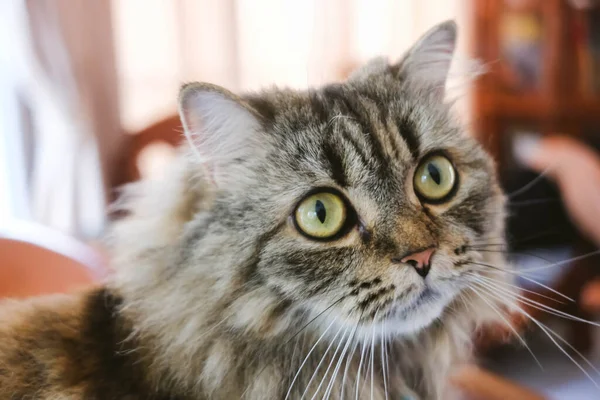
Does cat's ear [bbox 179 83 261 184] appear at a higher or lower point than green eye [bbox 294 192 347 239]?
higher

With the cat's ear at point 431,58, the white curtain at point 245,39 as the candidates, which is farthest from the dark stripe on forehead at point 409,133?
the white curtain at point 245,39

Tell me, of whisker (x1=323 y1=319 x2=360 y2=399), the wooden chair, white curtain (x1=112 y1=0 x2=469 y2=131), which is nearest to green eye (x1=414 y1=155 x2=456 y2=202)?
whisker (x1=323 y1=319 x2=360 y2=399)

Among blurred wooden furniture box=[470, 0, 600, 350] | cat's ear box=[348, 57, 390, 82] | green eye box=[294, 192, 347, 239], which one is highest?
blurred wooden furniture box=[470, 0, 600, 350]

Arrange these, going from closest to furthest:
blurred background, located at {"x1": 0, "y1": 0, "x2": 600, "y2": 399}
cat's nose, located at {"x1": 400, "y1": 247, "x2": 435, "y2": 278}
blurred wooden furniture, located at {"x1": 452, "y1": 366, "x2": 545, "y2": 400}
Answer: cat's nose, located at {"x1": 400, "y1": 247, "x2": 435, "y2": 278} < blurred wooden furniture, located at {"x1": 452, "y1": 366, "x2": 545, "y2": 400} < blurred background, located at {"x1": 0, "y1": 0, "x2": 600, "y2": 399}

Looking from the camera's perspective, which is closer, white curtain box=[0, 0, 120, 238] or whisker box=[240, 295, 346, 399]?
whisker box=[240, 295, 346, 399]

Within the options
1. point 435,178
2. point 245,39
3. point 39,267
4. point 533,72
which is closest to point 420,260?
point 435,178

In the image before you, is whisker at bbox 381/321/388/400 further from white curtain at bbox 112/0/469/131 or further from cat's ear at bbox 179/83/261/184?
white curtain at bbox 112/0/469/131

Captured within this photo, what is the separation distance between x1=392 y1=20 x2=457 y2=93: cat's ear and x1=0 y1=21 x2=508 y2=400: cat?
0.25 feet

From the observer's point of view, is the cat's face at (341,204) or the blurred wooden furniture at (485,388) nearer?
the cat's face at (341,204)

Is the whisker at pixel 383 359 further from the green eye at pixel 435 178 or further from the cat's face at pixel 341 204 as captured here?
the green eye at pixel 435 178

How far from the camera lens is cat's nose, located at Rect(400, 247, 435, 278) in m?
0.73

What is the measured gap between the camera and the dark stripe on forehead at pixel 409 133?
83 centimetres

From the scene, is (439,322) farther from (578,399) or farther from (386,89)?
(578,399)

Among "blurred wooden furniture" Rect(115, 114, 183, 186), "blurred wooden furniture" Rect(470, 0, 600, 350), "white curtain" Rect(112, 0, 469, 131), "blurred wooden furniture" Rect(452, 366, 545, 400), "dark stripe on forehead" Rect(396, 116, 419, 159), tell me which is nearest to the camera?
"dark stripe on forehead" Rect(396, 116, 419, 159)
